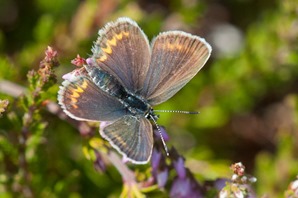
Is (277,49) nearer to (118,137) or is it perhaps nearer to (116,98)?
(116,98)

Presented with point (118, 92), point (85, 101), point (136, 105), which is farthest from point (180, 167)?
point (85, 101)

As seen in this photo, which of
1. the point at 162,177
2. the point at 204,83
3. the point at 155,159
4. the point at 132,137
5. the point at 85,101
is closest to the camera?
the point at 132,137

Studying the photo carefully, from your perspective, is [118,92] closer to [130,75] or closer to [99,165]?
[130,75]

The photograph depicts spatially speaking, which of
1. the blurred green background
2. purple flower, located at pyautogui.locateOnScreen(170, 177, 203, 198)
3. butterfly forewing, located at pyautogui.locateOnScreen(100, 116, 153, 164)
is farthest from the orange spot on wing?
the blurred green background

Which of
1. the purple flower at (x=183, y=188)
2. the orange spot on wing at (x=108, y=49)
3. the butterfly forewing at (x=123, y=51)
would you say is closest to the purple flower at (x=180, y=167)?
the purple flower at (x=183, y=188)

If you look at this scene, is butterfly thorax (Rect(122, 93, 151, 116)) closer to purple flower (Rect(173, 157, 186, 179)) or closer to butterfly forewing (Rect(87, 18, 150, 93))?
butterfly forewing (Rect(87, 18, 150, 93))

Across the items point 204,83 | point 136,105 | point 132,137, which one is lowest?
point 132,137

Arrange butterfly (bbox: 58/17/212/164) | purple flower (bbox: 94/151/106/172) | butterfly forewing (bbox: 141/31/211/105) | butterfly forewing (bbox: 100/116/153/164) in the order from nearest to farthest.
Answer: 1. butterfly forewing (bbox: 100/116/153/164)
2. butterfly (bbox: 58/17/212/164)
3. butterfly forewing (bbox: 141/31/211/105)
4. purple flower (bbox: 94/151/106/172)
